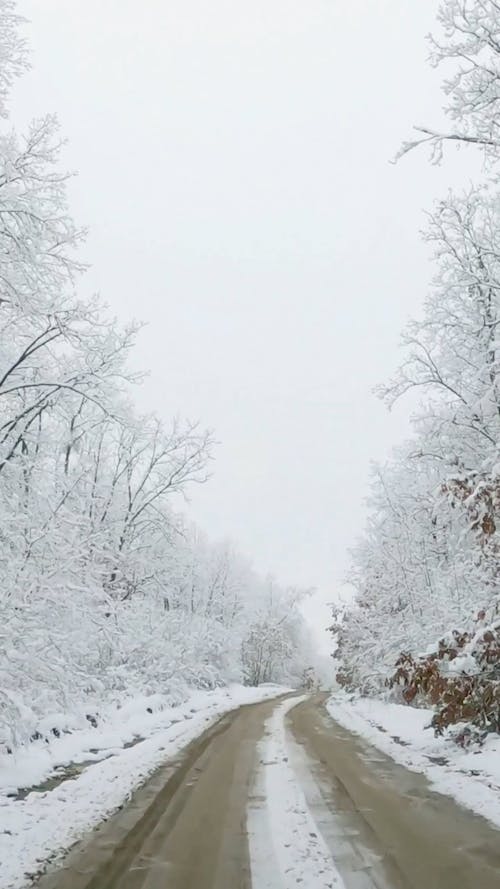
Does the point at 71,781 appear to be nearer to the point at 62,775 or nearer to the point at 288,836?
the point at 62,775

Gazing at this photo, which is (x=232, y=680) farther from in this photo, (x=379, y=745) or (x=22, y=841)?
(x=22, y=841)

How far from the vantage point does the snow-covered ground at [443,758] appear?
749 centimetres

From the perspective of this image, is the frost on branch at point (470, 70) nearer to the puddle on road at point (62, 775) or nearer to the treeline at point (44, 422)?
the treeline at point (44, 422)

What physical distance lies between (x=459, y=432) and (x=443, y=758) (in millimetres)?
6371

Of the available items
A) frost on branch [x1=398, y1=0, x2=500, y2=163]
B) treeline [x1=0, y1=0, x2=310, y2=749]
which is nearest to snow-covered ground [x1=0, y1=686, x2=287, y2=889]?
treeline [x1=0, y1=0, x2=310, y2=749]

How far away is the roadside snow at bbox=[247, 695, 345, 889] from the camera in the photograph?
489cm

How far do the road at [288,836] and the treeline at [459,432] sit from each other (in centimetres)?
172

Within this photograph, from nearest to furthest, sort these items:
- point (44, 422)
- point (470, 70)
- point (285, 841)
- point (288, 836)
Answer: point (285, 841) < point (288, 836) < point (470, 70) < point (44, 422)

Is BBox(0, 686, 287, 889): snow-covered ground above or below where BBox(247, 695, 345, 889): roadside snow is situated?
below

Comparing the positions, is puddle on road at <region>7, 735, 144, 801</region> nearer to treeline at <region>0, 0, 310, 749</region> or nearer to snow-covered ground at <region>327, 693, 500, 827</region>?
treeline at <region>0, 0, 310, 749</region>

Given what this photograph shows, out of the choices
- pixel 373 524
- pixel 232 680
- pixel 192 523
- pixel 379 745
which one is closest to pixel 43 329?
pixel 379 745

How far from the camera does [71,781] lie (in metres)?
8.64

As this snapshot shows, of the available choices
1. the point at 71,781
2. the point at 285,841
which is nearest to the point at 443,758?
the point at 285,841

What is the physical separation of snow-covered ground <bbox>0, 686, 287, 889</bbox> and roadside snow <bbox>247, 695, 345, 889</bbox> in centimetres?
164
